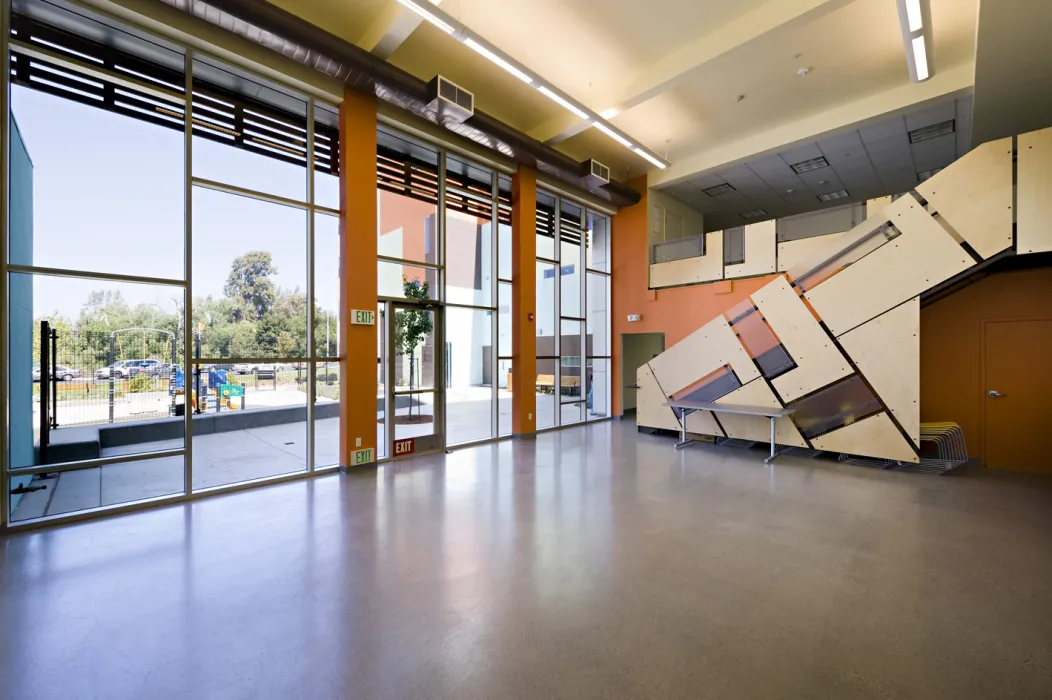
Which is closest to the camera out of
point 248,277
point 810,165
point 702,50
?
point 248,277

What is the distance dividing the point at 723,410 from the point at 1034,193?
380cm

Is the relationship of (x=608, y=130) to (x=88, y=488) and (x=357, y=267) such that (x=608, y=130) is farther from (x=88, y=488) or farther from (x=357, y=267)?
(x=88, y=488)

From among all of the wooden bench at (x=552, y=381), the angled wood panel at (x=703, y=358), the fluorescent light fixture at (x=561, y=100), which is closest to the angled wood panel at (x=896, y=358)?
the angled wood panel at (x=703, y=358)

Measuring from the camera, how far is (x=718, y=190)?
9734 mm

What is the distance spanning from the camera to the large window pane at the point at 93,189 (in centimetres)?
396

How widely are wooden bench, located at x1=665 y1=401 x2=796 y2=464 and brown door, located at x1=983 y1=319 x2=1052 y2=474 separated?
233 cm

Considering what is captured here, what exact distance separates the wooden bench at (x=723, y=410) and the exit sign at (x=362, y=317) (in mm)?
4572

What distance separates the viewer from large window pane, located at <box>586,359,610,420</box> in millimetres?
9852

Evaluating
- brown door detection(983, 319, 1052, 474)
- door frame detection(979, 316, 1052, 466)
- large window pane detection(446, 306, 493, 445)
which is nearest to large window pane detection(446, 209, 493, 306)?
large window pane detection(446, 306, 493, 445)

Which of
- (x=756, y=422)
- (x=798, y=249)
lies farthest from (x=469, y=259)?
(x=798, y=249)

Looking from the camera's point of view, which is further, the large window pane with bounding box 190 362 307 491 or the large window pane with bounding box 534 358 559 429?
the large window pane with bounding box 534 358 559 429

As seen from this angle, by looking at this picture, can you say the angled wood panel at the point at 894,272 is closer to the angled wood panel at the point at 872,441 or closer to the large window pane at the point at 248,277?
the angled wood panel at the point at 872,441

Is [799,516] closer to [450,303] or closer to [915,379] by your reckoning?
[915,379]

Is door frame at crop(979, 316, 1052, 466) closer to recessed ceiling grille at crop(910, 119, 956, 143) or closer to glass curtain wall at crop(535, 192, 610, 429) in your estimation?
recessed ceiling grille at crop(910, 119, 956, 143)
